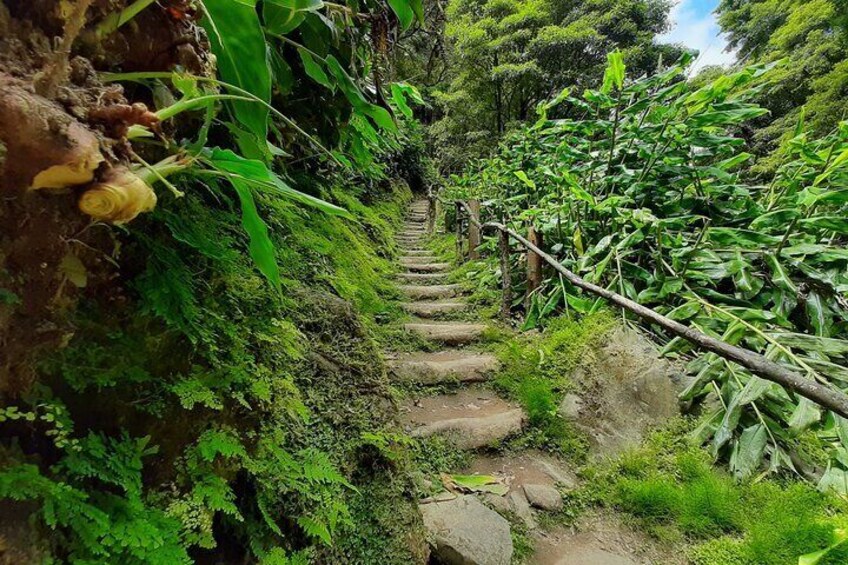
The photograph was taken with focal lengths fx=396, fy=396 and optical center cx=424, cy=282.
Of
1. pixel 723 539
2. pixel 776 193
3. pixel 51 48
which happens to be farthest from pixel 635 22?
pixel 51 48

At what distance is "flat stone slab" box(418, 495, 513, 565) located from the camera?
5.39ft

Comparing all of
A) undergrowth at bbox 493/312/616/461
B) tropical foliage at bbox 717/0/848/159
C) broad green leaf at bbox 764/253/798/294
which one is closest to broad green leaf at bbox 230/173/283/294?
undergrowth at bbox 493/312/616/461

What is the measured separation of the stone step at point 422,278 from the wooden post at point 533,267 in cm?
165

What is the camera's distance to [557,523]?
2.01 meters

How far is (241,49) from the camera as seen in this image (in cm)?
82

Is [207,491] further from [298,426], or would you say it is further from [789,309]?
[789,309]

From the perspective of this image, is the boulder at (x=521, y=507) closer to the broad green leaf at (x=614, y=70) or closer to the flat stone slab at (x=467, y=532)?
the flat stone slab at (x=467, y=532)

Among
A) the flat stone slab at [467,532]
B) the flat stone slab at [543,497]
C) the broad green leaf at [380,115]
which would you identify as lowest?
the flat stone slab at [543,497]

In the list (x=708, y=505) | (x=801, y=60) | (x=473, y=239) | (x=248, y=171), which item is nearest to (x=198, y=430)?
(x=248, y=171)

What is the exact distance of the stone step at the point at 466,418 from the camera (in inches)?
96.7

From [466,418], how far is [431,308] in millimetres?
1719

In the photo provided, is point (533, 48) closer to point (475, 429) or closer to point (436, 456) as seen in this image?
point (475, 429)

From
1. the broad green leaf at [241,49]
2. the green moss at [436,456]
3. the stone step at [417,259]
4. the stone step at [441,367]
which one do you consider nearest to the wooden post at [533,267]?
the stone step at [441,367]

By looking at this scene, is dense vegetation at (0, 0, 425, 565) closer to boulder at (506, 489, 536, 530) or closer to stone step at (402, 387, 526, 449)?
boulder at (506, 489, 536, 530)
